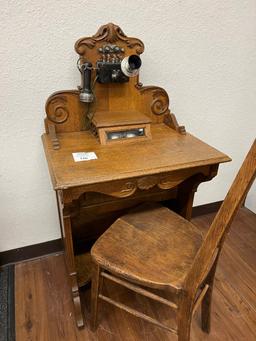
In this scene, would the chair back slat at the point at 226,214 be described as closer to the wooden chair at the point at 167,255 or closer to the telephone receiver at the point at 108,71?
the wooden chair at the point at 167,255

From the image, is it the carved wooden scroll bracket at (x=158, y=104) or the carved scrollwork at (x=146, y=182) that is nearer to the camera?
the carved scrollwork at (x=146, y=182)

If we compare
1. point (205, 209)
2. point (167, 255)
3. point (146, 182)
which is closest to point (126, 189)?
point (146, 182)

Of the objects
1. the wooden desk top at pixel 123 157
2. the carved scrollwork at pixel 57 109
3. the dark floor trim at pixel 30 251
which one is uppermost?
the carved scrollwork at pixel 57 109

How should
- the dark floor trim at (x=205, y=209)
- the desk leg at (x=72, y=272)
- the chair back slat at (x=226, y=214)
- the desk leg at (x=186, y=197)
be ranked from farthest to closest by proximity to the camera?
the dark floor trim at (x=205, y=209) < the desk leg at (x=186, y=197) < the desk leg at (x=72, y=272) < the chair back slat at (x=226, y=214)

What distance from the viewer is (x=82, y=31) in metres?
1.10

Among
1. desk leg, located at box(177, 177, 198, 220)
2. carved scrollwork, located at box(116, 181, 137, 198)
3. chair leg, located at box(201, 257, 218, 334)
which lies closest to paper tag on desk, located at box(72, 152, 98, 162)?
carved scrollwork, located at box(116, 181, 137, 198)

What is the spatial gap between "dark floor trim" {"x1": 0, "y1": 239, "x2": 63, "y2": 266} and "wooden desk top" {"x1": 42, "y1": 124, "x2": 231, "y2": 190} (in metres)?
0.69

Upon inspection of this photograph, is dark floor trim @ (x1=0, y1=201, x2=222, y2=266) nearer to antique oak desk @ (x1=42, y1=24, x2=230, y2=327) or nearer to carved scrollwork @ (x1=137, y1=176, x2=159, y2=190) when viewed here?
antique oak desk @ (x1=42, y1=24, x2=230, y2=327)

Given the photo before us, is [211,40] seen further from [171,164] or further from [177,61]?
[171,164]

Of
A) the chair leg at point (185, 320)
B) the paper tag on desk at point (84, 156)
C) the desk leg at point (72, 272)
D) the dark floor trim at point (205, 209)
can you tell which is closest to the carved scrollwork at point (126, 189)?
the paper tag on desk at point (84, 156)

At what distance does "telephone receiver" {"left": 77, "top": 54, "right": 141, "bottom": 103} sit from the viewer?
1.05 metres

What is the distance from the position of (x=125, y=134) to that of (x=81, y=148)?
0.20m

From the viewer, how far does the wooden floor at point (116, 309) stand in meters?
1.14

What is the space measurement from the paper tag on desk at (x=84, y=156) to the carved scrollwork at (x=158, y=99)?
437 millimetres
